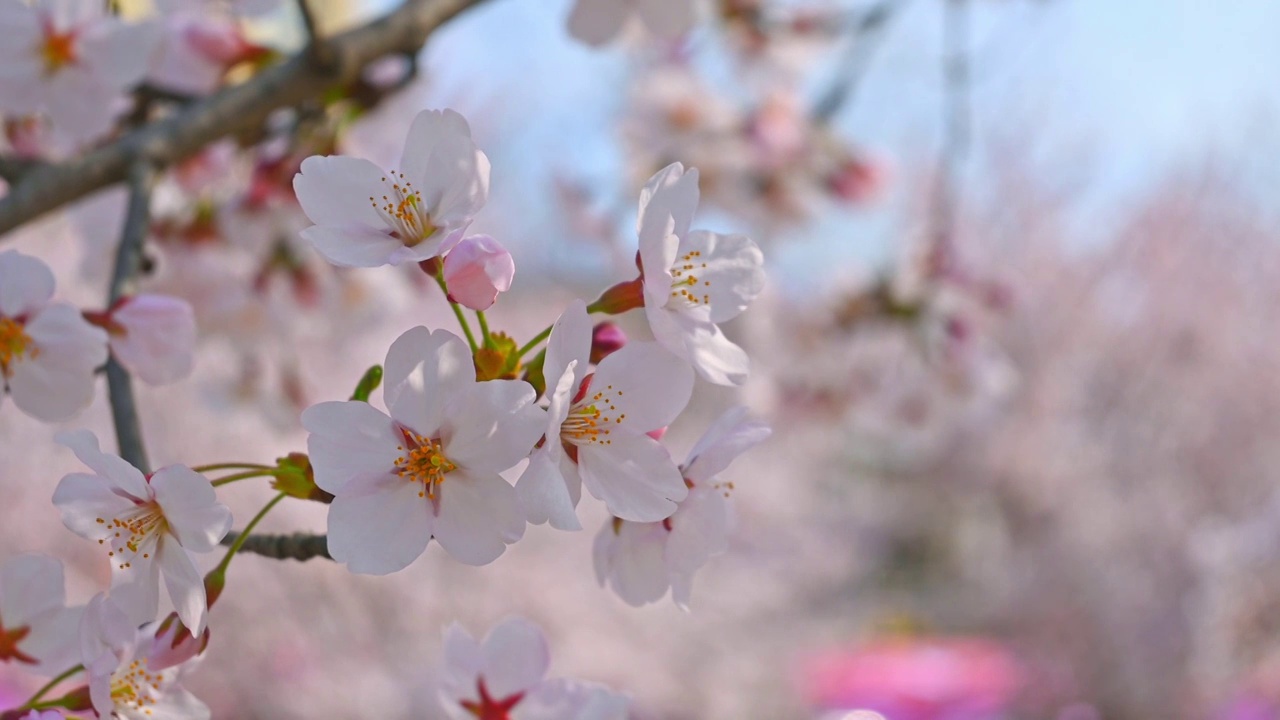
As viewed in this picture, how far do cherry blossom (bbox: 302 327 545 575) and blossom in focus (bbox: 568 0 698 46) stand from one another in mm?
519

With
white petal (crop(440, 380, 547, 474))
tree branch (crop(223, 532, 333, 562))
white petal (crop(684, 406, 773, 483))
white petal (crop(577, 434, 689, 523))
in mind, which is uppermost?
white petal (crop(684, 406, 773, 483))

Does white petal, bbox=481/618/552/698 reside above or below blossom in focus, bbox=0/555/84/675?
above

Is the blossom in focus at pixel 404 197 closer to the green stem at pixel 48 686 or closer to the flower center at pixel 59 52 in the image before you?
the green stem at pixel 48 686

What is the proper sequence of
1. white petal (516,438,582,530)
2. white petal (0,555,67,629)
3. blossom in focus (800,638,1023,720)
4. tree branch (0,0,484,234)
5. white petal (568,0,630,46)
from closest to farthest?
white petal (516,438,582,530) → white petal (0,555,67,629) → tree branch (0,0,484,234) → white petal (568,0,630,46) → blossom in focus (800,638,1023,720)

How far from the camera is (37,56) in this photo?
0.59m

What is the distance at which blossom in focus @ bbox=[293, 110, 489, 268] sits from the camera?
0.35 metres

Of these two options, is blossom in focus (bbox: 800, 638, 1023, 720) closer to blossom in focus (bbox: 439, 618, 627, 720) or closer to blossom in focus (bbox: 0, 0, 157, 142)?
blossom in focus (bbox: 439, 618, 627, 720)

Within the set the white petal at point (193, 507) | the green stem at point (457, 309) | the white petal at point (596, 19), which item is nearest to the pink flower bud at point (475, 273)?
the green stem at point (457, 309)

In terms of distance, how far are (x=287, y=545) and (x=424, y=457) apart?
0.29 feet

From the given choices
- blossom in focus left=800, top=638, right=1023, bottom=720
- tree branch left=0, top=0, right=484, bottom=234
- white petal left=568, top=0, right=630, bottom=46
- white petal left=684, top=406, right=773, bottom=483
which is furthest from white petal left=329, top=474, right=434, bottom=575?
blossom in focus left=800, top=638, right=1023, bottom=720

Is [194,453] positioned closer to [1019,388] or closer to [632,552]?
[632,552]

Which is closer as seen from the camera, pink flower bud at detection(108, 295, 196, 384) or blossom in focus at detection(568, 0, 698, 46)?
pink flower bud at detection(108, 295, 196, 384)

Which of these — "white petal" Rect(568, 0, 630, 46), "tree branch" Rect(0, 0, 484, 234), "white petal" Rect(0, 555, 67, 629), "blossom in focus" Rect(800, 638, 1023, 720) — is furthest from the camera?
"blossom in focus" Rect(800, 638, 1023, 720)

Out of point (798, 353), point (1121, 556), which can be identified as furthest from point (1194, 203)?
point (798, 353)
